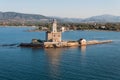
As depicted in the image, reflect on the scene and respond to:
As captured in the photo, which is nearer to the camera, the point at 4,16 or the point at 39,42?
the point at 39,42

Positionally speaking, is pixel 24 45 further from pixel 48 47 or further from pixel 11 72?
pixel 11 72

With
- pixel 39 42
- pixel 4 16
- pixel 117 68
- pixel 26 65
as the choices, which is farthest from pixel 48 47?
pixel 4 16

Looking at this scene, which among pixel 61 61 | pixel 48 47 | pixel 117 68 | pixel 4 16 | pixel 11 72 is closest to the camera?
pixel 11 72

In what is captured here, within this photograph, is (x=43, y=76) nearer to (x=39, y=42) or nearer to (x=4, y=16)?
(x=39, y=42)

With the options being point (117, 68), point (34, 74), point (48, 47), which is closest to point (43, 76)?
point (34, 74)

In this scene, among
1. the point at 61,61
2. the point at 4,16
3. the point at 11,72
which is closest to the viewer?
the point at 11,72

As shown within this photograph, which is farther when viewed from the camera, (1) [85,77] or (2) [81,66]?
(2) [81,66]

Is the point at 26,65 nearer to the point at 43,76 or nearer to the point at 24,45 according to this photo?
the point at 43,76

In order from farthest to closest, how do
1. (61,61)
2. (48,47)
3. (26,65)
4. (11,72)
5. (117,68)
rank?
(48,47), (61,61), (26,65), (117,68), (11,72)

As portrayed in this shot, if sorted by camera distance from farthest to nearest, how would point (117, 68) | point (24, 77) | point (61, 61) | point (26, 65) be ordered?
point (61, 61) → point (26, 65) → point (117, 68) → point (24, 77)
